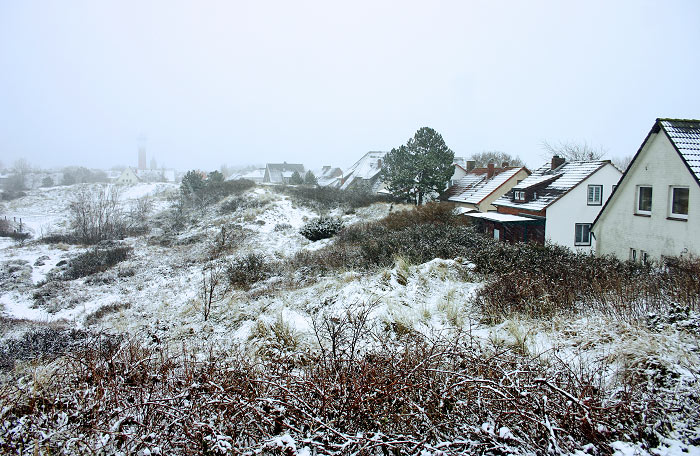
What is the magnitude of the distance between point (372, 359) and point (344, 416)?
94 centimetres

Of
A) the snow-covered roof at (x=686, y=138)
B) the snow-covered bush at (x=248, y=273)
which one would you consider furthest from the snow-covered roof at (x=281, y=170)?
the snow-covered roof at (x=686, y=138)

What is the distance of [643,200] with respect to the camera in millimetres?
13234

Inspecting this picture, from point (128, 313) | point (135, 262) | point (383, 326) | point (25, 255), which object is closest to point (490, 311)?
point (383, 326)

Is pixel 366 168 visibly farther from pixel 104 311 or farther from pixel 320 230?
pixel 104 311

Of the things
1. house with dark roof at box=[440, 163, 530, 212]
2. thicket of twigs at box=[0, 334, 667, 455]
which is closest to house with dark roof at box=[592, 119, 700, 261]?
thicket of twigs at box=[0, 334, 667, 455]

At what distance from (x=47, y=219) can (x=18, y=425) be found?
44.2 metres

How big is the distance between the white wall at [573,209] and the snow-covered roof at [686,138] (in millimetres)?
10255

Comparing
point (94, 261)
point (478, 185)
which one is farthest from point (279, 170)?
point (94, 261)

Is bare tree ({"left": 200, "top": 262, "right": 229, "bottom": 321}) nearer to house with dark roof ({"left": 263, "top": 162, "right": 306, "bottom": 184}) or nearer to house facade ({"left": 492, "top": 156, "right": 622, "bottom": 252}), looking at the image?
house facade ({"left": 492, "top": 156, "right": 622, "bottom": 252})

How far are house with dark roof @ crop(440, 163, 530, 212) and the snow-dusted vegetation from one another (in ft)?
55.5

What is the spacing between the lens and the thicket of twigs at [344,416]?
8.21ft

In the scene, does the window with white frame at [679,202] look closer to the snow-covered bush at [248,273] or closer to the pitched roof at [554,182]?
the pitched roof at [554,182]

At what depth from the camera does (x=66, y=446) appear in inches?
103

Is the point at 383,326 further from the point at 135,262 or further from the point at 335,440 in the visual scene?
the point at 135,262
